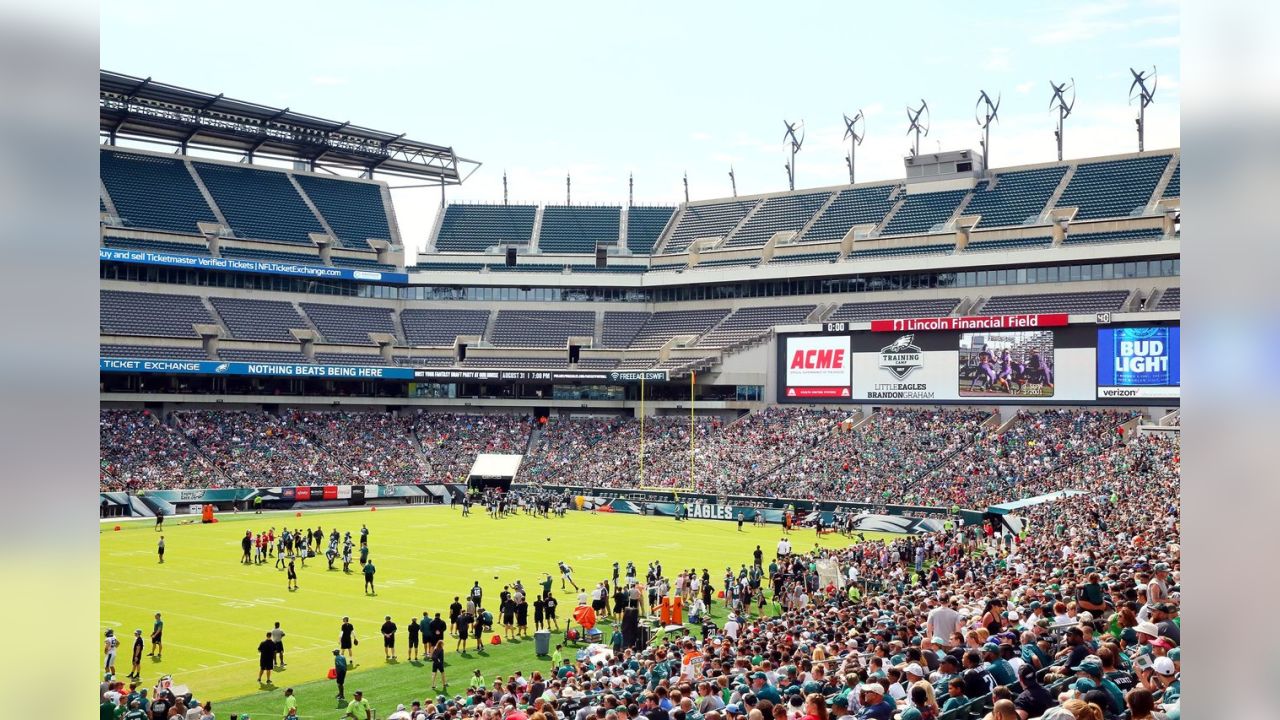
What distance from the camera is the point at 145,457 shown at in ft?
172

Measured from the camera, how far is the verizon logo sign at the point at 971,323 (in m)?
49.5

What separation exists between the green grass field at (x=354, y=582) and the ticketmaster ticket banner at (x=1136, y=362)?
→ 15.3m

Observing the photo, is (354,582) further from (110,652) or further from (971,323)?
(971,323)

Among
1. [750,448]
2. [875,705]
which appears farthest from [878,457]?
[875,705]

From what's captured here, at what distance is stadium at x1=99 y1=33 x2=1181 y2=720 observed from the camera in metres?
17.0

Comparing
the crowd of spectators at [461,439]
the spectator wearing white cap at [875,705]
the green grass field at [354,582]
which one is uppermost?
the spectator wearing white cap at [875,705]

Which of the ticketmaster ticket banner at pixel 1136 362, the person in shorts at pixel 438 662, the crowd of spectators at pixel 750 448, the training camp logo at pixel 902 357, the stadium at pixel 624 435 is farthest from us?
the crowd of spectators at pixel 750 448

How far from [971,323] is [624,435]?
69.9 feet

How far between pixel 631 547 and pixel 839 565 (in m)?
12.2

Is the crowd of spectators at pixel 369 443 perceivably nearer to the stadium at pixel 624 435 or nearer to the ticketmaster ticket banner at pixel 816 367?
the stadium at pixel 624 435

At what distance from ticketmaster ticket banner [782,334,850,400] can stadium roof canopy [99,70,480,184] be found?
33544mm

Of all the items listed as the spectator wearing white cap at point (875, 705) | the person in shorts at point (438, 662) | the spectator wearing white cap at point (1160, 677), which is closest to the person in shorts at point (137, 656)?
the person in shorts at point (438, 662)

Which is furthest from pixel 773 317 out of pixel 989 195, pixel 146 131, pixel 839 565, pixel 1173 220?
pixel 146 131
